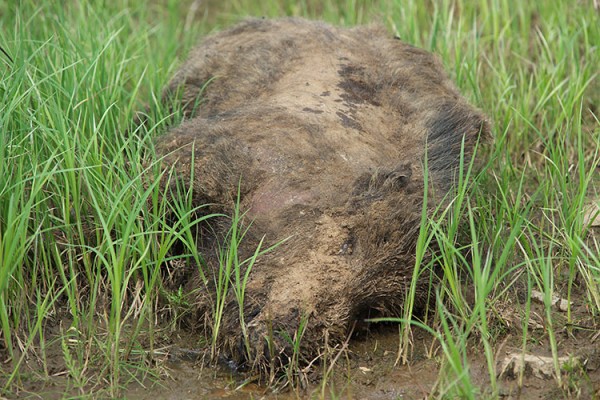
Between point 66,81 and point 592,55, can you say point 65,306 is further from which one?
point 592,55

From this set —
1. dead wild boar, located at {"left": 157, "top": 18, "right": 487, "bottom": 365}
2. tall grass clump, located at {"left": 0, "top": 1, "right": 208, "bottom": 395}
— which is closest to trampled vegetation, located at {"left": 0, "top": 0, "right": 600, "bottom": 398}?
tall grass clump, located at {"left": 0, "top": 1, "right": 208, "bottom": 395}

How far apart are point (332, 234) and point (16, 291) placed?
1.18 metres

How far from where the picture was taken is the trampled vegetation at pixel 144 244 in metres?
2.91

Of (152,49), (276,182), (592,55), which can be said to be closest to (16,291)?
(276,182)

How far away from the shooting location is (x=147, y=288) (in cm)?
318

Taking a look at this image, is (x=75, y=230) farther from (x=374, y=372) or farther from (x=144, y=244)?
Answer: (x=374, y=372)

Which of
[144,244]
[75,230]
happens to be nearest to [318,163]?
[144,244]

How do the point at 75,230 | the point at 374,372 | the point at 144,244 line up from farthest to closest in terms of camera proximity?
the point at 75,230
the point at 144,244
the point at 374,372

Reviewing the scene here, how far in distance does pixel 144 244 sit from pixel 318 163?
0.74 metres

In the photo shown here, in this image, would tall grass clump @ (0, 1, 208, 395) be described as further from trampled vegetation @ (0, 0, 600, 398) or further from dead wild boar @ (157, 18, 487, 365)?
dead wild boar @ (157, 18, 487, 365)

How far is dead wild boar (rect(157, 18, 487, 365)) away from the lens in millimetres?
2945

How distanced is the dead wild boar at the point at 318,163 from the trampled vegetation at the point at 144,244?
5.3 inches

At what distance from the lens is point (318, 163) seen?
328cm

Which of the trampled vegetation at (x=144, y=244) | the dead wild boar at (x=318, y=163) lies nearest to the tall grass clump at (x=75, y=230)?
the trampled vegetation at (x=144, y=244)
